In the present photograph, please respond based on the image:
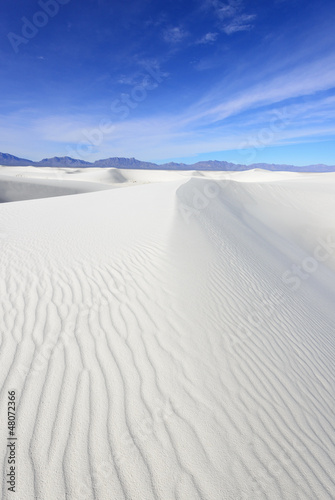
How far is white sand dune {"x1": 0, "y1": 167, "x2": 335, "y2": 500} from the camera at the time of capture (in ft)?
5.88

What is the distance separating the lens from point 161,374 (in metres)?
2.47

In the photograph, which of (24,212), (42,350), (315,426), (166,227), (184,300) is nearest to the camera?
(315,426)

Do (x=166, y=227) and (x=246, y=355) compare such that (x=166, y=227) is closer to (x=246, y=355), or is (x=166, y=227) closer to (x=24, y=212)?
(x=246, y=355)

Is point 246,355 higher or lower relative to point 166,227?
lower

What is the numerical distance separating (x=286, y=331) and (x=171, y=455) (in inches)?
108

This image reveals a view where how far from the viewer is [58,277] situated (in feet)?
13.4

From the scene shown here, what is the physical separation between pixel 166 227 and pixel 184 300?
3.09 m

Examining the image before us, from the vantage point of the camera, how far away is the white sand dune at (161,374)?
1791 mm

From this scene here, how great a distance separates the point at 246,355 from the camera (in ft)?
9.80

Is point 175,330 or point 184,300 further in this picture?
point 184,300

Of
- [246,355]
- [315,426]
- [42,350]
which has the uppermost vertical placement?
[42,350]

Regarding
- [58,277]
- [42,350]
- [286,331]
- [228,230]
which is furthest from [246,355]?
[228,230]

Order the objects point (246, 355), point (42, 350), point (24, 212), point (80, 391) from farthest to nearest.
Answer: point (24, 212), point (246, 355), point (42, 350), point (80, 391)

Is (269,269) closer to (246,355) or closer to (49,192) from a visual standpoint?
(246,355)
